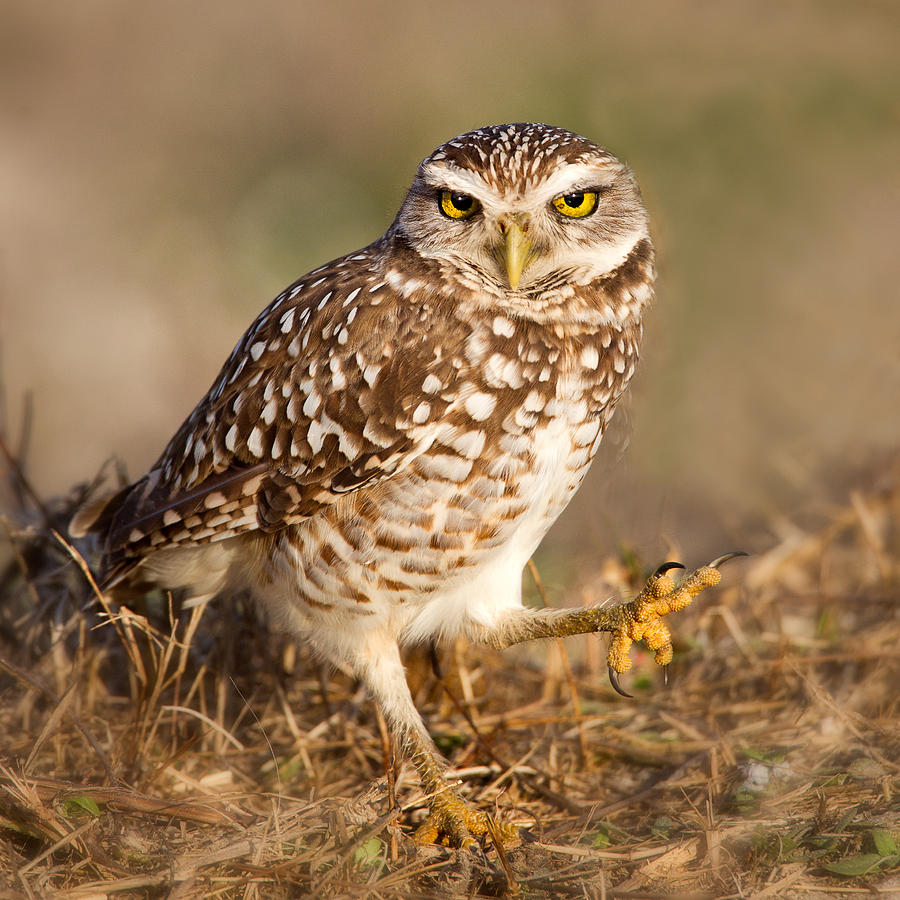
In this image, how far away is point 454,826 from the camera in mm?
2953

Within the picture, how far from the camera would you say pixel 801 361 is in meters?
6.29

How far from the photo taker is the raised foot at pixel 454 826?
115 inches

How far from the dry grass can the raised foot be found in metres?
0.11

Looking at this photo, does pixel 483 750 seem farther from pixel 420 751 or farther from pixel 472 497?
pixel 472 497

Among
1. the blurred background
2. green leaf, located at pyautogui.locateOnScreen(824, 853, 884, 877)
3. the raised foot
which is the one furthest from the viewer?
the blurred background

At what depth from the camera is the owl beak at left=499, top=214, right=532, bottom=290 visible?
8.87ft

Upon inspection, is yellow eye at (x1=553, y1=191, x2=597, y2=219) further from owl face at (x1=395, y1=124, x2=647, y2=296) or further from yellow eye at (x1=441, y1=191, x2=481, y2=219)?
yellow eye at (x1=441, y1=191, x2=481, y2=219)

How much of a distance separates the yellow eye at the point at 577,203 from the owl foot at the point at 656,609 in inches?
39.2

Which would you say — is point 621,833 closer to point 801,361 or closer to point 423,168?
point 423,168

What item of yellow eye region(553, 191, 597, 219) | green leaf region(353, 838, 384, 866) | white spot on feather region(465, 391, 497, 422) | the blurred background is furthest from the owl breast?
the blurred background

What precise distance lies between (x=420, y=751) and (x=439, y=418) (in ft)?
3.53

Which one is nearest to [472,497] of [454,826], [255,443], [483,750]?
[255,443]

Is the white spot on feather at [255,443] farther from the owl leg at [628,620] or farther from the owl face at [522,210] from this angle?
the owl leg at [628,620]

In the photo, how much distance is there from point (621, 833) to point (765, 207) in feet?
17.8
